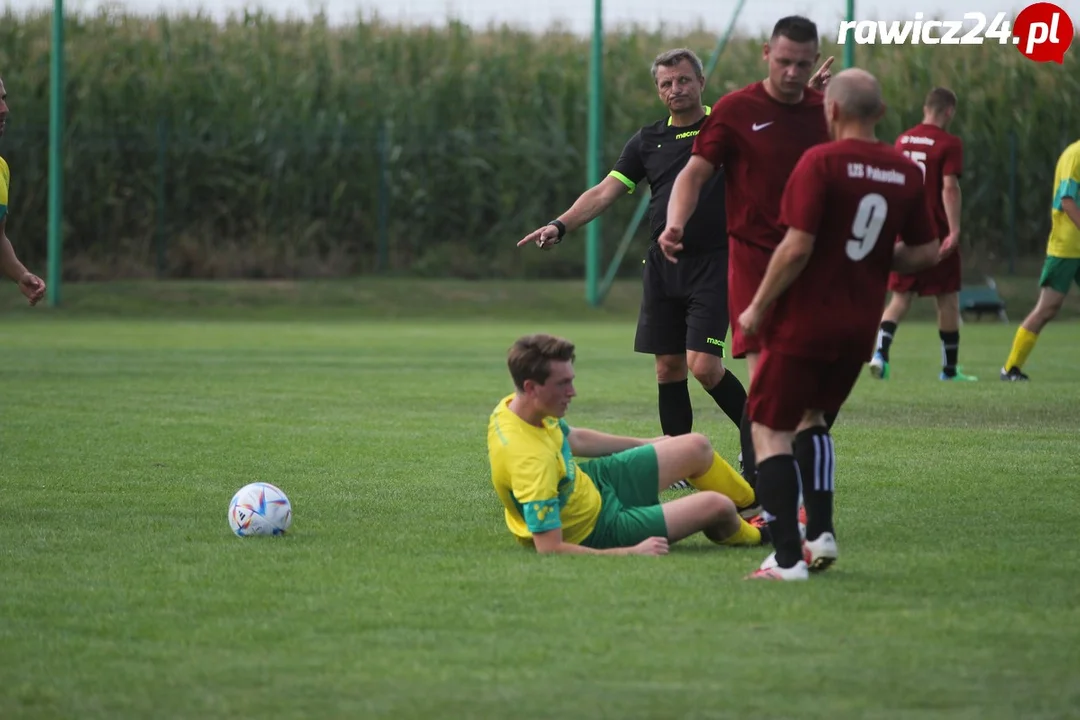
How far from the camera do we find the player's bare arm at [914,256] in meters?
5.85

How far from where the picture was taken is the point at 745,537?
6.68 metres

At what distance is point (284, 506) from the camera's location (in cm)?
691

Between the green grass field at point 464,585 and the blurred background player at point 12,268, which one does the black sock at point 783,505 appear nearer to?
the green grass field at point 464,585

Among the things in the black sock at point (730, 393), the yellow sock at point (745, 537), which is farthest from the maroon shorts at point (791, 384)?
the black sock at point (730, 393)

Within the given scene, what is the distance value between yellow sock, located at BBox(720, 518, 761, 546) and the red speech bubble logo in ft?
89.4

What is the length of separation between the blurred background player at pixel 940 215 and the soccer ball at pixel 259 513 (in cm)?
886

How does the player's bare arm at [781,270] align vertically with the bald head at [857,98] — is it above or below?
below

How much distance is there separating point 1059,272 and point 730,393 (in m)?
6.93

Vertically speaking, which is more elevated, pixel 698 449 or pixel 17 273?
pixel 17 273

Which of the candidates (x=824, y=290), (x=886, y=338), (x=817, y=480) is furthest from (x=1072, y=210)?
(x=824, y=290)

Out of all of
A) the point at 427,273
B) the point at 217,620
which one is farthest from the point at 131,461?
the point at 427,273

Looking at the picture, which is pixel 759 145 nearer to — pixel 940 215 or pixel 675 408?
pixel 675 408

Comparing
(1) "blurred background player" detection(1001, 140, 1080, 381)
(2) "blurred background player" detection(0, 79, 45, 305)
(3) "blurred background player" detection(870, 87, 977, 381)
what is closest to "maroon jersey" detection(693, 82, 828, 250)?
(2) "blurred background player" detection(0, 79, 45, 305)

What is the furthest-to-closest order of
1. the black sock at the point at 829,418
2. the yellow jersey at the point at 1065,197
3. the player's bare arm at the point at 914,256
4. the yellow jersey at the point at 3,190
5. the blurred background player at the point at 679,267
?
the yellow jersey at the point at 1065,197 → the blurred background player at the point at 679,267 → the yellow jersey at the point at 3,190 → the black sock at the point at 829,418 → the player's bare arm at the point at 914,256
